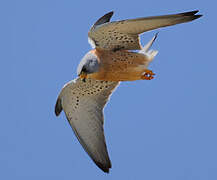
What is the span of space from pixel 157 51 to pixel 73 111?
1.95 meters

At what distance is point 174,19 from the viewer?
7051mm

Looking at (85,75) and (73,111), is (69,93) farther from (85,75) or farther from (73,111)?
(85,75)

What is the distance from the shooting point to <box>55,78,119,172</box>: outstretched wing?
8.66 meters

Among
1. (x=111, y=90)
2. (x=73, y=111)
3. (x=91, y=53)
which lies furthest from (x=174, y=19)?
(x=73, y=111)

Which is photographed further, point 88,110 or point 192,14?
point 88,110

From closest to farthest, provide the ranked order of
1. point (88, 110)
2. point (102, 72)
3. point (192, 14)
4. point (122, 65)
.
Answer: point (192, 14) → point (102, 72) → point (122, 65) → point (88, 110)

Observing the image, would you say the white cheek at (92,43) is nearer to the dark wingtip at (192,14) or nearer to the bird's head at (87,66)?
the bird's head at (87,66)

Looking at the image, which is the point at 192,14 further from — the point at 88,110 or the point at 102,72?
the point at 88,110

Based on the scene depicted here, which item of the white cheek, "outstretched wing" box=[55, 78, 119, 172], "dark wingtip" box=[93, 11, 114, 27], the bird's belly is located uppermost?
Answer: "dark wingtip" box=[93, 11, 114, 27]

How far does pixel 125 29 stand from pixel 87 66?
2.83 ft

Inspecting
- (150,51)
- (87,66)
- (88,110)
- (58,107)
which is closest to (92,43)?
(87,66)

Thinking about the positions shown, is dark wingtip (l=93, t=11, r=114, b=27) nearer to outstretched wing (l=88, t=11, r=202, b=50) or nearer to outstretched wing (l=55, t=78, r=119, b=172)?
outstretched wing (l=88, t=11, r=202, b=50)

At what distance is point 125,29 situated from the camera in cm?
786

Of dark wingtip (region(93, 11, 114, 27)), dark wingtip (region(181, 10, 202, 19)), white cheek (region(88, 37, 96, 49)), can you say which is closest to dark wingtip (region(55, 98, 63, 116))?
white cheek (region(88, 37, 96, 49))
